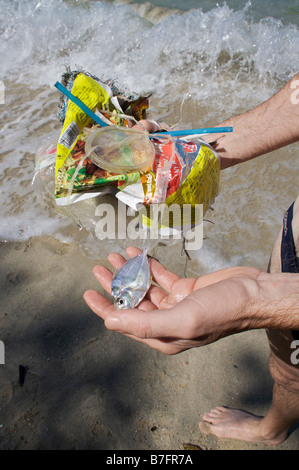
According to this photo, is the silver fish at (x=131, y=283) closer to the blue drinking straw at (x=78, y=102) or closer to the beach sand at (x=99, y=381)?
the beach sand at (x=99, y=381)

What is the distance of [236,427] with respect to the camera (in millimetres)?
1868

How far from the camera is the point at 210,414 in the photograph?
1.90 m

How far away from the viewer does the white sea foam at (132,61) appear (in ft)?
13.2

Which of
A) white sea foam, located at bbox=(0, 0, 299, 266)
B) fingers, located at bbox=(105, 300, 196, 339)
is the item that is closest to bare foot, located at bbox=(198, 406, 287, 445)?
fingers, located at bbox=(105, 300, 196, 339)

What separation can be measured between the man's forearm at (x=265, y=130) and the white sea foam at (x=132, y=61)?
1.89m

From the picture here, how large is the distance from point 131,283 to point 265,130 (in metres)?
1.08

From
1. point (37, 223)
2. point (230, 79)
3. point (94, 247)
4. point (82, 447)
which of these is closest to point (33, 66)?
point (230, 79)

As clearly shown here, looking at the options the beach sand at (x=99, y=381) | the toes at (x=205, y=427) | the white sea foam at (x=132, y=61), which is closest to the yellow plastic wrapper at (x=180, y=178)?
the beach sand at (x=99, y=381)

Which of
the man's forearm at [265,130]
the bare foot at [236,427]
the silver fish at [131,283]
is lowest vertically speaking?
the bare foot at [236,427]

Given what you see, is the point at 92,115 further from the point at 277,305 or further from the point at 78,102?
the point at 277,305

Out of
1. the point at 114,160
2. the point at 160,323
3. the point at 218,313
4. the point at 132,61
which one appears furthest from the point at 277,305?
the point at 132,61

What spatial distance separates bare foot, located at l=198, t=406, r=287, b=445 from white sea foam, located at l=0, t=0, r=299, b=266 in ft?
7.20

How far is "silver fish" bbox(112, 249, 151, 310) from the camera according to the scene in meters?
1.63

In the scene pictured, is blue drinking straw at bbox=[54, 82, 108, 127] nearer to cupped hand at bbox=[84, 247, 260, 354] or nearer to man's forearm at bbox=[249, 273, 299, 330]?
cupped hand at bbox=[84, 247, 260, 354]
